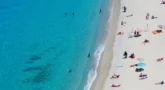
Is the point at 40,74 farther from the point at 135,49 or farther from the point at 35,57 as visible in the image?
the point at 135,49

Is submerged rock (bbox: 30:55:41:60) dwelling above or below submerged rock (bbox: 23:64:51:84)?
above

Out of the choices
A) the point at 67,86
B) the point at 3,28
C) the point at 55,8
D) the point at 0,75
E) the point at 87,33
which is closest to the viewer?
the point at 67,86

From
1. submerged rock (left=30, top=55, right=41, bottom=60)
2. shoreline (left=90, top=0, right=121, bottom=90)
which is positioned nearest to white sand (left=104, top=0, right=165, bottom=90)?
shoreline (left=90, top=0, right=121, bottom=90)

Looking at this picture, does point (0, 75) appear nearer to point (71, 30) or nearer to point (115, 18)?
point (71, 30)

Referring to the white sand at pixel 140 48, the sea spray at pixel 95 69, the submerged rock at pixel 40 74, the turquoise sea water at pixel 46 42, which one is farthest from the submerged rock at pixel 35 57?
the white sand at pixel 140 48

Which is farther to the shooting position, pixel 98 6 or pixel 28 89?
pixel 98 6

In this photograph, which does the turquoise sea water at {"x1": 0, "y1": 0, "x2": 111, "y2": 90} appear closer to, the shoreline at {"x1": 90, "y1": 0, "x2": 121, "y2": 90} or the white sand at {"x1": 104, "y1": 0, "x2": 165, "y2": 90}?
the shoreline at {"x1": 90, "y1": 0, "x2": 121, "y2": 90}

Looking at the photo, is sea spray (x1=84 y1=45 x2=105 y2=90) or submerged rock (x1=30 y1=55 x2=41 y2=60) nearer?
sea spray (x1=84 y1=45 x2=105 y2=90)

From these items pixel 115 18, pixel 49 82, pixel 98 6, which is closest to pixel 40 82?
pixel 49 82
